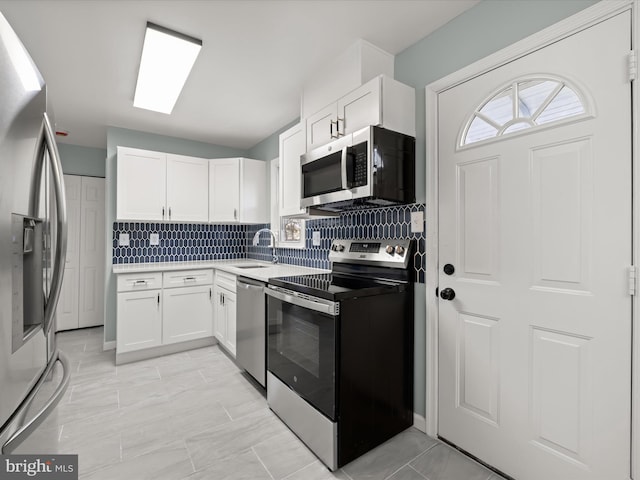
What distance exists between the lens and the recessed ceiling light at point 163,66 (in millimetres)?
2012

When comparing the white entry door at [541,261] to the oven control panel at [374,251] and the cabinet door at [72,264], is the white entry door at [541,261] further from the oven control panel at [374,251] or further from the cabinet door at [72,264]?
the cabinet door at [72,264]

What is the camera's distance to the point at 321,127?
2.31 metres

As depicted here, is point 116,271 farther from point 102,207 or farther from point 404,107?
point 404,107

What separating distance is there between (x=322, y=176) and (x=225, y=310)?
6.18 feet

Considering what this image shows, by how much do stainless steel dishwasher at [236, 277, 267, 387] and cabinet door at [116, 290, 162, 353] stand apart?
3.31ft

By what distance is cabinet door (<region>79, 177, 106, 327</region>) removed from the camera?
14.6ft

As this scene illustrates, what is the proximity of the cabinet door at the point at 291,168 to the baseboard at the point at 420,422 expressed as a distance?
167cm

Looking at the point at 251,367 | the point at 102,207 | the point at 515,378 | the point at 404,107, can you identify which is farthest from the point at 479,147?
the point at 102,207

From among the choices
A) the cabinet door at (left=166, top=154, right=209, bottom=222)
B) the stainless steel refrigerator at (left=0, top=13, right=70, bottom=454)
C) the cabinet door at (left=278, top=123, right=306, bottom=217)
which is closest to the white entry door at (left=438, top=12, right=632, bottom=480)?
the cabinet door at (left=278, top=123, right=306, bottom=217)

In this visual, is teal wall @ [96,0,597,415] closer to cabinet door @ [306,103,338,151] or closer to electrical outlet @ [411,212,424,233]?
electrical outlet @ [411,212,424,233]

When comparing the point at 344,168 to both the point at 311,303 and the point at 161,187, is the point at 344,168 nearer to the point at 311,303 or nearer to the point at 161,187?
the point at 311,303

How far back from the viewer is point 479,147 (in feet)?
5.69

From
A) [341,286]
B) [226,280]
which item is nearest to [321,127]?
[341,286]

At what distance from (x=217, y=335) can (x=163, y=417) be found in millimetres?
1297
